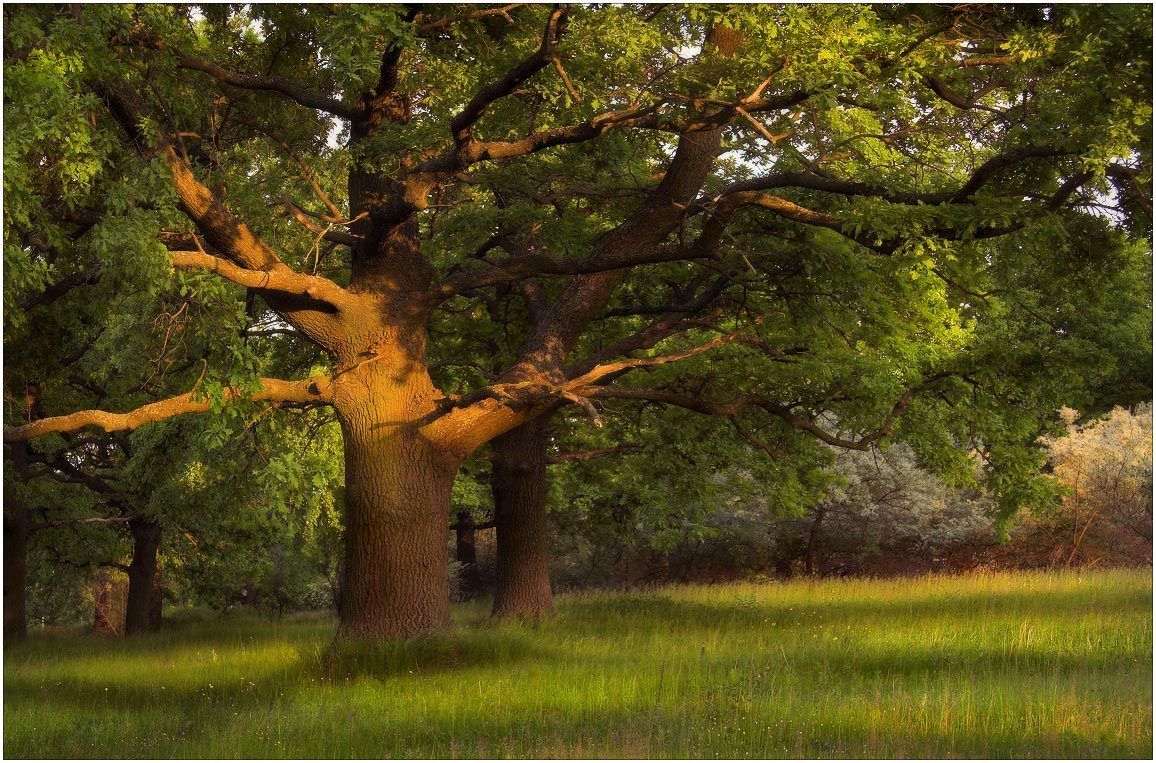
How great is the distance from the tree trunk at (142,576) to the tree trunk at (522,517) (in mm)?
10350

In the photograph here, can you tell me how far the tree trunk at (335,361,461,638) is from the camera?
1393cm

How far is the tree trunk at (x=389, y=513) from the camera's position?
1393cm

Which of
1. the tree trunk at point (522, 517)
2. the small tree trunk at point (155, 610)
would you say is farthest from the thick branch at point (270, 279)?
the small tree trunk at point (155, 610)

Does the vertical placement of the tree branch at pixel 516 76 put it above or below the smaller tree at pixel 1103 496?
above

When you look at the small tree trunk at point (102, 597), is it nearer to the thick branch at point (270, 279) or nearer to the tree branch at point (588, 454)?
the tree branch at point (588, 454)

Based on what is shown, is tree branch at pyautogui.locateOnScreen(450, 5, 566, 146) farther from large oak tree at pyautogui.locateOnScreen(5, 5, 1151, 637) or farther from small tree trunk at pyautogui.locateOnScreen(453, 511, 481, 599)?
small tree trunk at pyautogui.locateOnScreen(453, 511, 481, 599)

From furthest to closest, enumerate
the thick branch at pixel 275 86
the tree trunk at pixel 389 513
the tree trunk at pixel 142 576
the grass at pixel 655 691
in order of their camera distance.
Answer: the tree trunk at pixel 142 576 → the tree trunk at pixel 389 513 → the thick branch at pixel 275 86 → the grass at pixel 655 691

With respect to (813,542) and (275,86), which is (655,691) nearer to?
(275,86)

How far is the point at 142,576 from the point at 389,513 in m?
14.4

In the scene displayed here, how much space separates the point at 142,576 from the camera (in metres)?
25.8

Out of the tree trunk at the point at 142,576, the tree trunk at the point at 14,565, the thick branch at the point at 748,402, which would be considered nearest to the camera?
the thick branch at the point at 748,402

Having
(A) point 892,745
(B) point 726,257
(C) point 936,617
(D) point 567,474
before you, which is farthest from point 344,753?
(D) point 567,474

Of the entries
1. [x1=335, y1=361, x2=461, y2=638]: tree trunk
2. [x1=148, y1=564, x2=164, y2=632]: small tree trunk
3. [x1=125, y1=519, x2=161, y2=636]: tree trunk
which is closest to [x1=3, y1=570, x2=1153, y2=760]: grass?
[x1=335, y1=361, x2=461, y2=638]: tree trunk

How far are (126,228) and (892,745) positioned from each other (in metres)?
8.59
